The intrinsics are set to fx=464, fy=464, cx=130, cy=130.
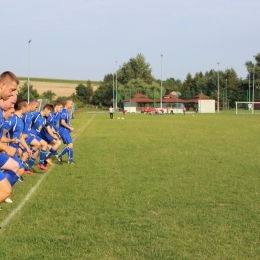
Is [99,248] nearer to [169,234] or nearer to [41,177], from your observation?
[169,234]

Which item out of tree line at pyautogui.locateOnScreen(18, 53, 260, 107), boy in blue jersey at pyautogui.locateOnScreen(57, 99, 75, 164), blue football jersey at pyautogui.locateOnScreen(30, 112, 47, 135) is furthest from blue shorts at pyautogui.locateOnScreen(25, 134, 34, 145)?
tree line at pyautogui.locateOnScreen(18, 53, 260, 107)

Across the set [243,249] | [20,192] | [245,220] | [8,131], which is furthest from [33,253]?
[8,131]

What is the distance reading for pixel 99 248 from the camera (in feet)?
17.0

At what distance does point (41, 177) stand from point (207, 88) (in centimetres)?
9477

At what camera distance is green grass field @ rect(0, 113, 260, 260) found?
16.9 ft

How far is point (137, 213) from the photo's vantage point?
6.75 metres

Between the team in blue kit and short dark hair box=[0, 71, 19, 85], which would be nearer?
short dark hair box=[0, 71, 19, 85]

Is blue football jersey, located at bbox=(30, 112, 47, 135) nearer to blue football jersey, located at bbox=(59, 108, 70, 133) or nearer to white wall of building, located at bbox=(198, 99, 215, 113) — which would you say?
blue football jersey, located at bbox=(59, 108, 70, 133)

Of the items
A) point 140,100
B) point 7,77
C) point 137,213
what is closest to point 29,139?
point 137,213

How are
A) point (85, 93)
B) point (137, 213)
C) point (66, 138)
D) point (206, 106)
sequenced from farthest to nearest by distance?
1. point (85, 93)
2. point (206, 106)
3. point (66, 138)
4. point (137, 213)

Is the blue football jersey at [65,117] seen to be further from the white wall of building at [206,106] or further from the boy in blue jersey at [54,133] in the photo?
the white wall of building at [206,106]

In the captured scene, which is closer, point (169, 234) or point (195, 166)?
point (169, 234)

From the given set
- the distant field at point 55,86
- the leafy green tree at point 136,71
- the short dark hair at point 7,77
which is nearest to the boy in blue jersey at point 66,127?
the short dark hair at point 7,77

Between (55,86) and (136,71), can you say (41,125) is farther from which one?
(55,86)
